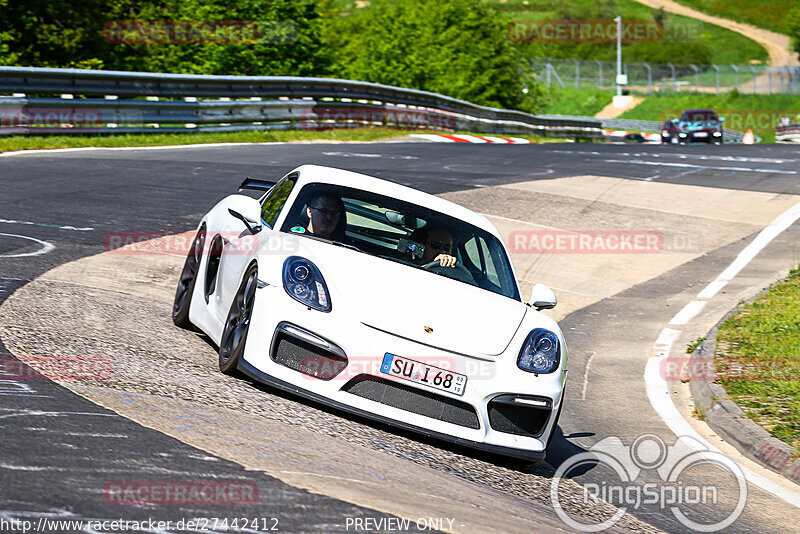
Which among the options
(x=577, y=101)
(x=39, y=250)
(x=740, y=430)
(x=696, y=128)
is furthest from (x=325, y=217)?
(x=577, y=101)

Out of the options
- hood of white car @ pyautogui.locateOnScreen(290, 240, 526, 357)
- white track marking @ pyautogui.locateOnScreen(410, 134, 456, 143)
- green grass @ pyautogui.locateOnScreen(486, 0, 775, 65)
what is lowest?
hood of white car @ pyautogui.locateOnScreen(290, 240, 526, 357)

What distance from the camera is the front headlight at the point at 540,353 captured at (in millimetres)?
5766

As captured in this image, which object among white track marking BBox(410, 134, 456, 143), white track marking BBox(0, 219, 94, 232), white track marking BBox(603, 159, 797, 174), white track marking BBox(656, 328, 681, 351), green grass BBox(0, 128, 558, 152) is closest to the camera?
white track marking BBox(656, 328, 681, 351)

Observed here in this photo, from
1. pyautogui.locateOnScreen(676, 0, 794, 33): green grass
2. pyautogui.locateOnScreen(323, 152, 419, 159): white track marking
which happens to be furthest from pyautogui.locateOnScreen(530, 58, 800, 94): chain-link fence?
pyautogui.locateOnScreen(323, 152, 419, 159): white track marking

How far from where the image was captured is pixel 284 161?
18.0 metres

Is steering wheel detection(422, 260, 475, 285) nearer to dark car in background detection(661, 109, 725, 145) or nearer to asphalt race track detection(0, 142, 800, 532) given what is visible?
asphalt race track detection(0, 142, 800, 532)

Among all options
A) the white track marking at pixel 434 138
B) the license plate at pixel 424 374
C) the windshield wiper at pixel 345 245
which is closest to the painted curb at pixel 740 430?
the license plate at pixel 424 374

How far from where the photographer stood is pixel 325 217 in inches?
260

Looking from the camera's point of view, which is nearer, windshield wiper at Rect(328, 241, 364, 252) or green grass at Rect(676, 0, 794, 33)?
windshield wiper at Rect(328, 241, 364, 252)

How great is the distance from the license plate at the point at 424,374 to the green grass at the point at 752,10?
13114cm

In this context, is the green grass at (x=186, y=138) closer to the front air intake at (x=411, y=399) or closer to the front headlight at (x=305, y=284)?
the front headlight at (x=305, y=284)

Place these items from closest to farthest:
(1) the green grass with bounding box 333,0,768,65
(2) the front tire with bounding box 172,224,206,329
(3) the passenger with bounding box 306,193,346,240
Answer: (3) the passenger with bounding box 306,193,346,240, (2) the front tire with bounding box 172,224,206,329, (1) the green grass with bounding box 333,0,768,65

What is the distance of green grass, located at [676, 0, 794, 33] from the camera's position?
420 ft

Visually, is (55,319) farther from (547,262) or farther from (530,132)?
(530,132)
